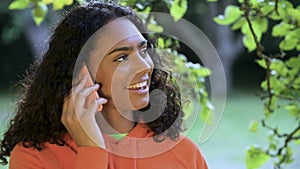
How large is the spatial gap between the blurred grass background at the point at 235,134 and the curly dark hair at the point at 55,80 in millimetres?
3051

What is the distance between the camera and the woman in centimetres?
93

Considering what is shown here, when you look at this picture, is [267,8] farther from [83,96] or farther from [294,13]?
[83,96]

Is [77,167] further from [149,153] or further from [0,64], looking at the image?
[0,64]

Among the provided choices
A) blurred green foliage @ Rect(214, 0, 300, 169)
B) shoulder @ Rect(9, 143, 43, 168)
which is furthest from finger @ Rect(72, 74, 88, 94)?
blurred green foliage @ Rect(214, 0, 300, 169)

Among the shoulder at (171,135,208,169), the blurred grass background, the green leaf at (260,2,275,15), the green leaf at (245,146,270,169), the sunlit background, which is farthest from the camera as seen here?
the sunlit background

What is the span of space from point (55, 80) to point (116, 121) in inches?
4.4

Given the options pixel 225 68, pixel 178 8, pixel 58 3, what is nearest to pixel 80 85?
pixel 58 3

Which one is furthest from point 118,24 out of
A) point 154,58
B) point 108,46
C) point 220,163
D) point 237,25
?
point 220,163

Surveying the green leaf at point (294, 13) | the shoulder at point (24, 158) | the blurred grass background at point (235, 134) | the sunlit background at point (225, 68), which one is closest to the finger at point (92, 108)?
the shoulder at point (24, 158)

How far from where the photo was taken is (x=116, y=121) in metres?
1.00

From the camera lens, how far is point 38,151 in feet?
3.15

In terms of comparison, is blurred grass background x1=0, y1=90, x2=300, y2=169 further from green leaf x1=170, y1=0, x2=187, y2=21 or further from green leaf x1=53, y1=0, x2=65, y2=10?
green leaf x1=53, y1=0, x2=65, y2=10

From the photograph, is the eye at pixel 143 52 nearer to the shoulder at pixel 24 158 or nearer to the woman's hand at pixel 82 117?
the woman's hand at pixel 82 117

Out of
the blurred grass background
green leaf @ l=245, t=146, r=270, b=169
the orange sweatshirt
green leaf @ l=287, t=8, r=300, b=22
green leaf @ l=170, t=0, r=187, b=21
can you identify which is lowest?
the blurred grass background
